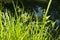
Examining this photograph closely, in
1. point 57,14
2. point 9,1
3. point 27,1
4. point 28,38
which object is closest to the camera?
point 28,38

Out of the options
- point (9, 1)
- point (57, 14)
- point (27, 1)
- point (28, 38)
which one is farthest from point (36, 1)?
point (28, 38)

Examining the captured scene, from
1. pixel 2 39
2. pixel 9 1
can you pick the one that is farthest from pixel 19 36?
pixel 9 1

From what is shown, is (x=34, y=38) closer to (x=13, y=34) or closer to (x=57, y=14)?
(x=13, y=34)

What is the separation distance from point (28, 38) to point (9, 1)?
3.89 m

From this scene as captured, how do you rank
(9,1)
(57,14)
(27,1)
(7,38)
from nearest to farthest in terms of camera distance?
(7,38) → (57,14) → (9,1) → (27,1)

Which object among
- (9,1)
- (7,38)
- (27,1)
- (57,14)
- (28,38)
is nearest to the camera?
(7,38)

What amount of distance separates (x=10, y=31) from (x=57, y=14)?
116 inches

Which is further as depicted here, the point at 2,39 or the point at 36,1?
the point at 36,1

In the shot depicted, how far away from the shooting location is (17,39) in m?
1.82

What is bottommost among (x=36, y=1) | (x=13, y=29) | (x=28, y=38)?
(x=36, y=1)

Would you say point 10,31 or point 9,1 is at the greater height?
point 10,31

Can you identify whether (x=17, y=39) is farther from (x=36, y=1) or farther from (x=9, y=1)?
(x=36, y=1)

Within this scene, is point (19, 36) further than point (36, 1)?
No

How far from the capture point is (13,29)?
1.84 m
